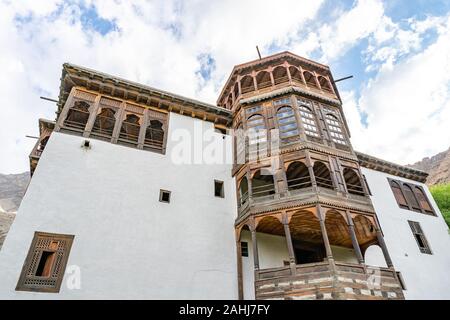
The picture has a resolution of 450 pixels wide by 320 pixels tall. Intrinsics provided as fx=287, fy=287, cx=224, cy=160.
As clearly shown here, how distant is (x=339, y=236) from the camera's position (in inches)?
562

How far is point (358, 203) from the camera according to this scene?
12.6 m

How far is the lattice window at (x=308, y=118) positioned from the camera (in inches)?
569

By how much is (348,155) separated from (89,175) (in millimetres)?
12199

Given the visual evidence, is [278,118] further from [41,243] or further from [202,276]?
[41,243]

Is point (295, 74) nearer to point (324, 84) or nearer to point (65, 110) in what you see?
point (324, 84)

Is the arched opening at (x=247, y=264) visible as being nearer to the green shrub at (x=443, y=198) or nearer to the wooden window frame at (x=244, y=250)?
the wooden window frame at (x=244, y=250)

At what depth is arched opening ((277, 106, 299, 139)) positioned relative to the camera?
47.0 ft

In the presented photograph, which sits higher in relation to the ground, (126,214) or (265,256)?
(126,214)

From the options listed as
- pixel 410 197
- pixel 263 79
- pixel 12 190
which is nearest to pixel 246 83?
pixel 263 79

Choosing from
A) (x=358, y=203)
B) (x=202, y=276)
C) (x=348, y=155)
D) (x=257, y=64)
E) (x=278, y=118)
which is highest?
(x=257, y=64)

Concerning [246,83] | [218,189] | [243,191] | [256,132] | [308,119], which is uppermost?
[246,83]

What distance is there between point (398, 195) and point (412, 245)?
3.55 meters

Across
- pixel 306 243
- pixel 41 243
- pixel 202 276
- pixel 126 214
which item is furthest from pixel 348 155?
pixel 41 243

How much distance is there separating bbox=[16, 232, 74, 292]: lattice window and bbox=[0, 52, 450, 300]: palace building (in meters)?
0.04
